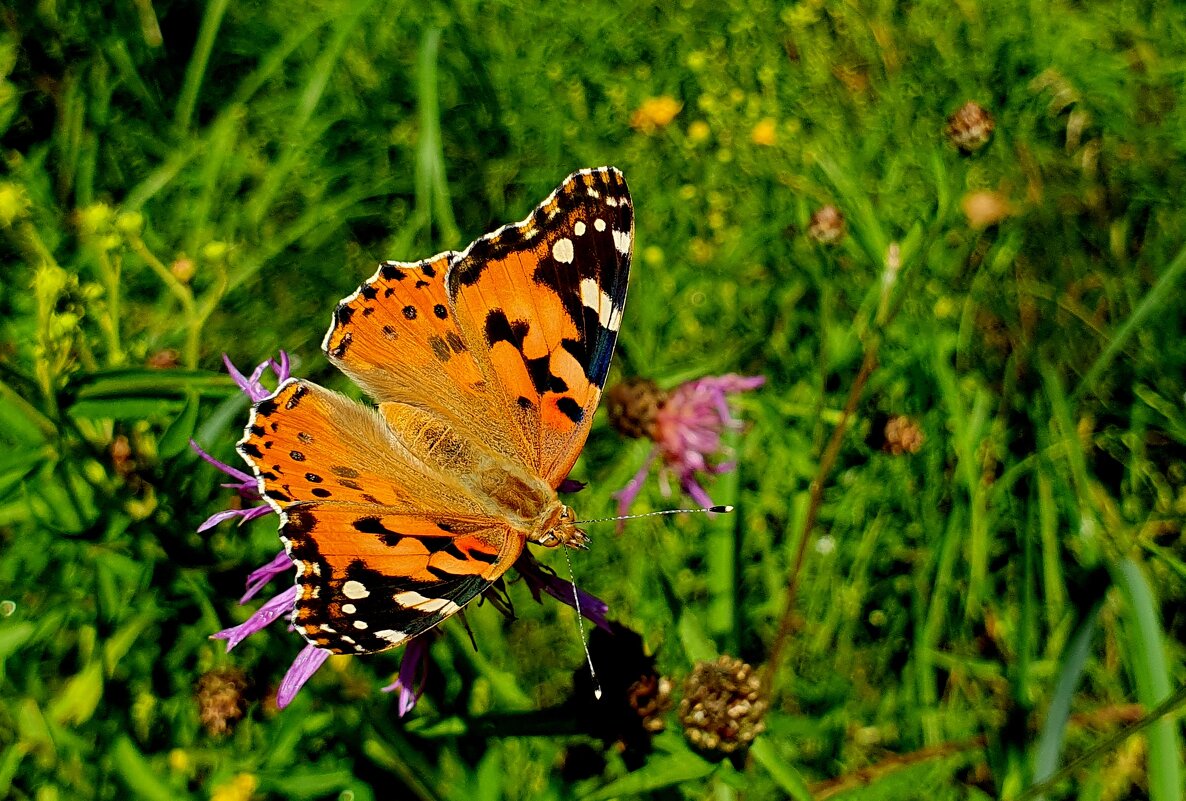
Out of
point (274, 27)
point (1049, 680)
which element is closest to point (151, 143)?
point (274, 27)

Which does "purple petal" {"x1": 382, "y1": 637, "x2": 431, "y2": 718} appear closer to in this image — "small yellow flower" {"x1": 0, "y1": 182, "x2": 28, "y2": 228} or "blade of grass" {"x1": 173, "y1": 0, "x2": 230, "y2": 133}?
"small yellow flower" {"x1": 0, "y1": 182, "x2": 28, "y2": 228}

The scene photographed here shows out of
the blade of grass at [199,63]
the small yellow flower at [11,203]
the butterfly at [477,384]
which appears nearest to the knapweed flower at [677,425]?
the butterfly at [477,384]

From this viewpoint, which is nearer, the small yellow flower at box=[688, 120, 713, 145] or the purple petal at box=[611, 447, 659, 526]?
the purple petal at box=[611, 447, 659, 526]

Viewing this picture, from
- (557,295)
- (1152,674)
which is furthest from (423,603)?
(1152,674)

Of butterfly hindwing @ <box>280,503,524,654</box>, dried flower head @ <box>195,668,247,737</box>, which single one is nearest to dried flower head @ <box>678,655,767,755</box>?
butterfly hindwing @ <box>280,503,524,654</box>

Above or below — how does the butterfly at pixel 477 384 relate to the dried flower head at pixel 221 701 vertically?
above

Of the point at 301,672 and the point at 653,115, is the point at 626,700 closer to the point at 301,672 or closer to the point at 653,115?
the point at 301,672

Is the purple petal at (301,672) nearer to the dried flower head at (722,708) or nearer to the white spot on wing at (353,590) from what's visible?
the white spot on wing at (353,590)
